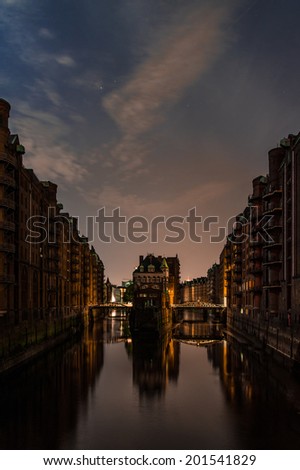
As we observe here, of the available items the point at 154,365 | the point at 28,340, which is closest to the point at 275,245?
the point at 154,365

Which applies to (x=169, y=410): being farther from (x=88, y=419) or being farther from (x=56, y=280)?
(x=56, y=280)

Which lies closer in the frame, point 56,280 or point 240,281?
point 56,280

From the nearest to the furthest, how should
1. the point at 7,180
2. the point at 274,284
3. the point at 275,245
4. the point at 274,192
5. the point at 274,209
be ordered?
the point at 7,180 < the point at 274,209 < the point at 275,245 < the point at 274,192 < the point at 274,284

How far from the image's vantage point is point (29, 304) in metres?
81.1

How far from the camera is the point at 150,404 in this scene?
45.3 meters

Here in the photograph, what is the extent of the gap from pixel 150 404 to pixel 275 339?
27.0 metres

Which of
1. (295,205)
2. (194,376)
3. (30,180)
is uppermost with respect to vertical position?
(30,180)

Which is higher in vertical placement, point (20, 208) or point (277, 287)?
point (20, 208)

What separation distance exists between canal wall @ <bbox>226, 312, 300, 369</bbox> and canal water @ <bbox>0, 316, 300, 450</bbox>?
6.20ft

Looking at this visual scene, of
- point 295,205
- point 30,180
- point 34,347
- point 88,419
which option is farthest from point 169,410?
point 30,180

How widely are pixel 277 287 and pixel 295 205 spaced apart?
→ 1808 cm

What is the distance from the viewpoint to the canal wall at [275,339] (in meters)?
54.3

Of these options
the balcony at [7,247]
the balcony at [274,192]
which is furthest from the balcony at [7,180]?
the balcony at [274,192]

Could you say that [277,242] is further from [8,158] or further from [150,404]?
[8,158]
